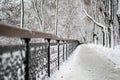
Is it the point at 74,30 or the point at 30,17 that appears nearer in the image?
the point at 30,17

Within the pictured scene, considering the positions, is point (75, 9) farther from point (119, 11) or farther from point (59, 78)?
point (59, 78)

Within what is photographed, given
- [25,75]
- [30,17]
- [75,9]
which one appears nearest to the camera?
[25,75]

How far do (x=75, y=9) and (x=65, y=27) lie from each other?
5.43m

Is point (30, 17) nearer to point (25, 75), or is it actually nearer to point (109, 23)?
point (109, 23)

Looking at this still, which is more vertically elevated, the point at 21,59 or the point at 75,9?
the point at 75,9

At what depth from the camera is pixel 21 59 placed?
3.36 m

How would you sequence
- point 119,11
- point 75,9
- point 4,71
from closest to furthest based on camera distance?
1. point 4,71
2. point 119,11
3. point 75,9

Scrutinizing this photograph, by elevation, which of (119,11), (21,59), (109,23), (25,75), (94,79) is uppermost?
(119,11)

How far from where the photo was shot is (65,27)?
166ft

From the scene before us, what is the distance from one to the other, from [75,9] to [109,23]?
21012 mm

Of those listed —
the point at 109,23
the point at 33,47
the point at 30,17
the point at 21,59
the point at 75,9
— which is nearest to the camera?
the point at 21,59

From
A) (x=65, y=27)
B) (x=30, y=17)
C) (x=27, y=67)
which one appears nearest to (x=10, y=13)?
(x=30, y=17)

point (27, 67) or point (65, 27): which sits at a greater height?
point (65, 27)

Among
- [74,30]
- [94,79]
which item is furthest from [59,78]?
[74,30]
